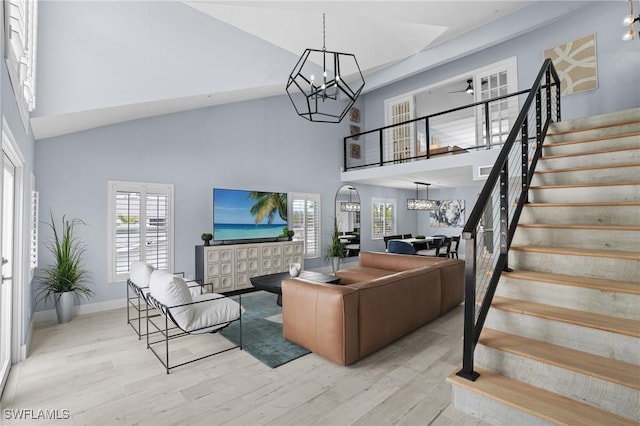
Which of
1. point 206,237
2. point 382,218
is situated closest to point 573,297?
point 206,237

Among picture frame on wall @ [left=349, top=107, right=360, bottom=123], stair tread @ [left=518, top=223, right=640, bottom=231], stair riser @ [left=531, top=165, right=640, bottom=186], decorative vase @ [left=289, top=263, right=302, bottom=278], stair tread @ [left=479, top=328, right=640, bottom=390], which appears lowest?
stair tread @ [left=479, top=328, right=640, bottom=390]

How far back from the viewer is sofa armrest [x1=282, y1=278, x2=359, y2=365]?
2.80 m

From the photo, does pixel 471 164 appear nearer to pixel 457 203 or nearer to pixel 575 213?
pixel 575 213

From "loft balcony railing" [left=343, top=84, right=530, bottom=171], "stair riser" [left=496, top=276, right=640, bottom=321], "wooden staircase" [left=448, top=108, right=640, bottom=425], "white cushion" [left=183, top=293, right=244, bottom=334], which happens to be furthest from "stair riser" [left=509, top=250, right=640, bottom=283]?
"loft balcony railing" [left=343, top=84, right=530, bottom=171]

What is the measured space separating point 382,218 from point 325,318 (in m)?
6.81

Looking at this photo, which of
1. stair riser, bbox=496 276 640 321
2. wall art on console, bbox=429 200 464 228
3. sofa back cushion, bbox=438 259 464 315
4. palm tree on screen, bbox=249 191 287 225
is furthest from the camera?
wall art on console, bbox=429 200 464 228

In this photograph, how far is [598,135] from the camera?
11.9ft

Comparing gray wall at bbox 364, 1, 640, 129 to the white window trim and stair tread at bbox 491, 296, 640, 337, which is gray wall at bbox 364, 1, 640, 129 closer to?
the white window trim

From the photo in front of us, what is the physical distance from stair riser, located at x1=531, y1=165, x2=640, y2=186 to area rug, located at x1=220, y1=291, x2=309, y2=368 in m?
3.09

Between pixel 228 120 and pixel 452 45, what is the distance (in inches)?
187

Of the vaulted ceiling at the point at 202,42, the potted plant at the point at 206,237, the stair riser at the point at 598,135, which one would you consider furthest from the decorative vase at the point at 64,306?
the stair riser at the point at 598,135

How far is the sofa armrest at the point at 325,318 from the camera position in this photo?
2.80 metres

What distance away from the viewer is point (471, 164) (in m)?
5.67

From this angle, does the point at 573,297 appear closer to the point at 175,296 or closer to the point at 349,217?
the point at 175,296
